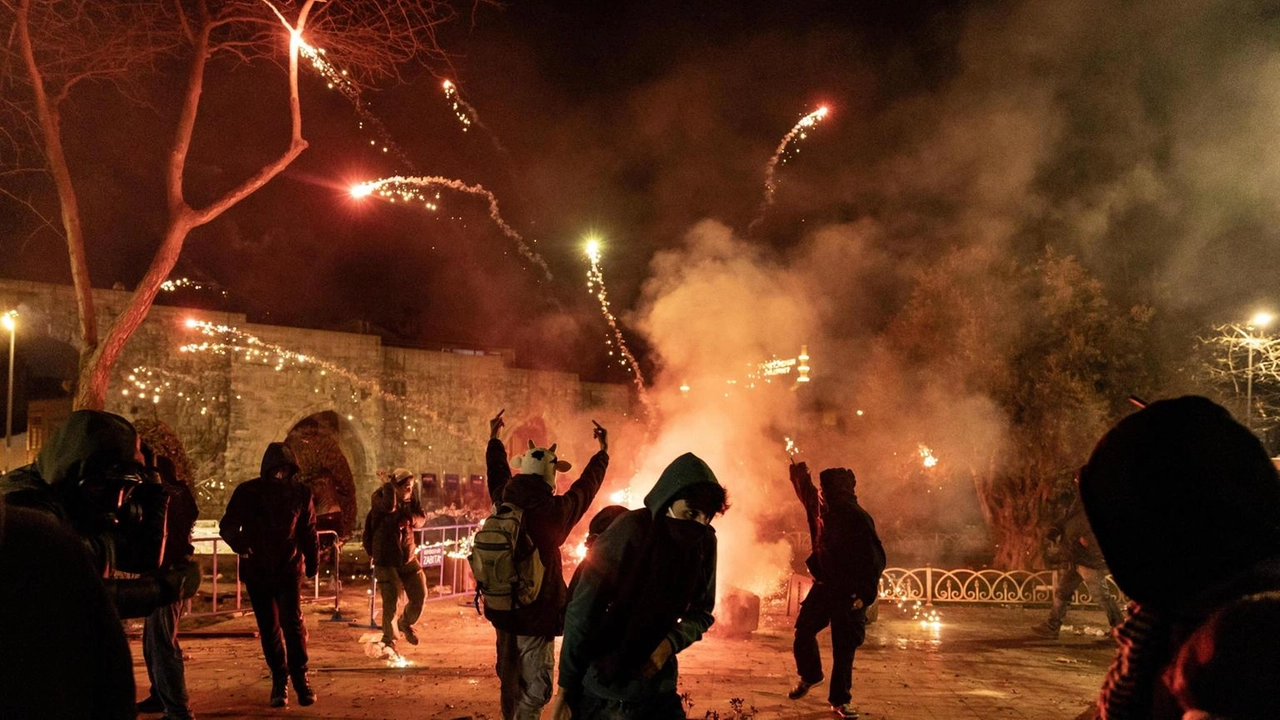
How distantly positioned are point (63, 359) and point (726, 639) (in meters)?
19.4

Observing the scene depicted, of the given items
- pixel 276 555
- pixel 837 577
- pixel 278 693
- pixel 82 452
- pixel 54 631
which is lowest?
pixel 278 693

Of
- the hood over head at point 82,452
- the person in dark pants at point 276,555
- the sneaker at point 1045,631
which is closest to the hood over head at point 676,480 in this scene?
the hood over head at point 82,452

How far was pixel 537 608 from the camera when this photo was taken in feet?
15.5

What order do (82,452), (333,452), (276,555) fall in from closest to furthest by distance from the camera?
(82,452), (276,555), (333,452)

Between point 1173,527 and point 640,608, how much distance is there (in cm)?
199

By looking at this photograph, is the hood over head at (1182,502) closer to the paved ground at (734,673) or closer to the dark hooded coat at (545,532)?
the dark hooded coat at (545,532)

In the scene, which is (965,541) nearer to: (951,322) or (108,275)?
(951,322)

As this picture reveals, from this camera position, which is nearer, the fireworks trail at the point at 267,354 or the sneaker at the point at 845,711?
the sneaker at the point at 845,711

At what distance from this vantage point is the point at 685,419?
1289cm

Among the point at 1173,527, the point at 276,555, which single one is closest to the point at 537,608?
the point at 276,555

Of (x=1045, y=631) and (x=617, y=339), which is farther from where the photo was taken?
(x=617, y=339)

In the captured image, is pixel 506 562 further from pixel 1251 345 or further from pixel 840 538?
pixel 1251 345

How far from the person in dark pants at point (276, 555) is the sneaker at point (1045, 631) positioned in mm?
8454

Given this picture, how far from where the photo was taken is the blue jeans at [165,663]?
5.11 m
